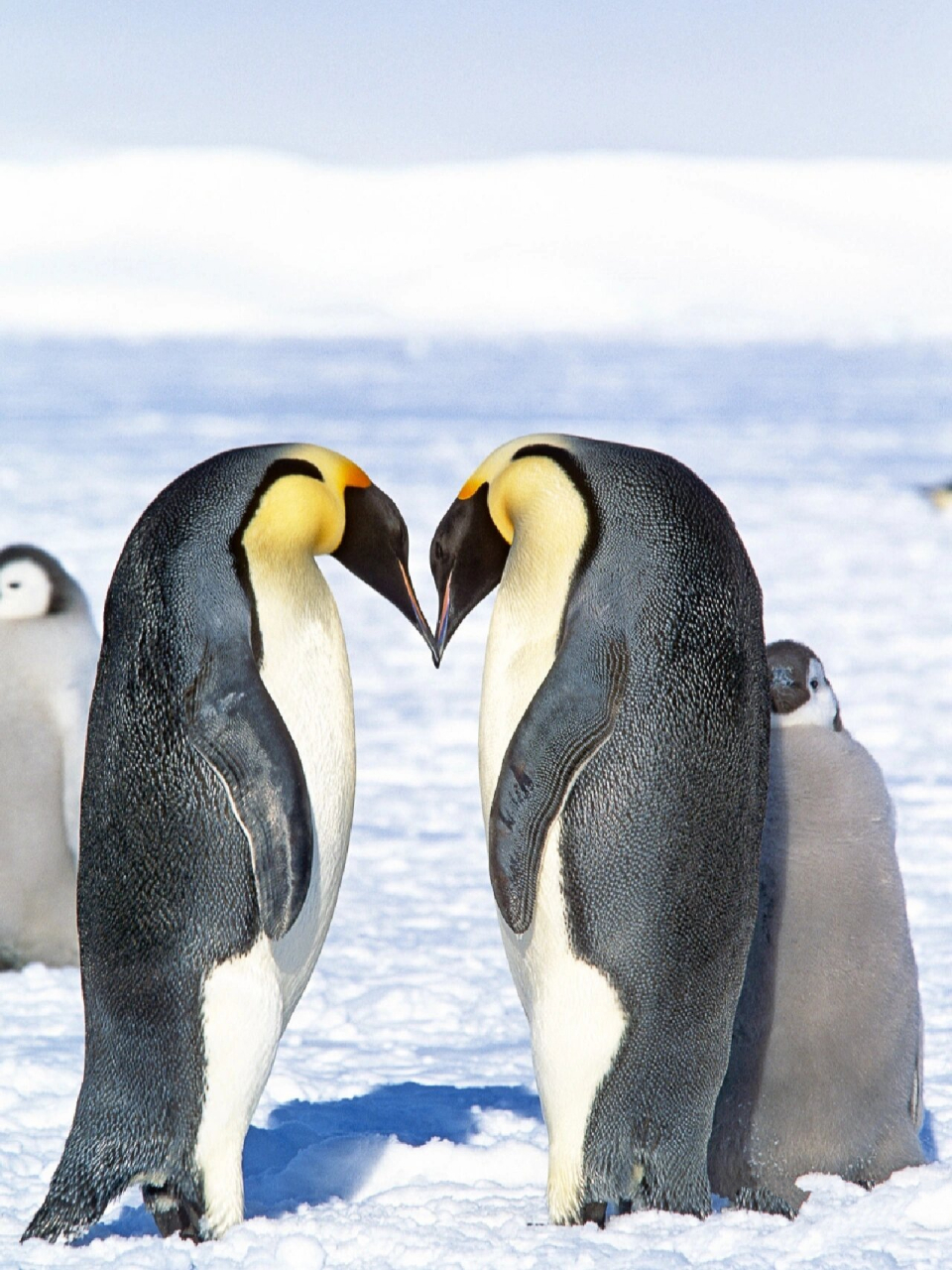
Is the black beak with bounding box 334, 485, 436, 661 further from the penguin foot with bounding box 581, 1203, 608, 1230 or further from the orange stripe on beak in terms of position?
the penguin foot with bounding box 581, 1203, 608, 1230

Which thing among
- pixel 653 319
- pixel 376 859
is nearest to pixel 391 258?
pixel 653 319

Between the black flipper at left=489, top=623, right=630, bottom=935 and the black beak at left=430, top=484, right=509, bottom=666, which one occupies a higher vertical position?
the black beak at left=430, top=484, right=509, bottom=666

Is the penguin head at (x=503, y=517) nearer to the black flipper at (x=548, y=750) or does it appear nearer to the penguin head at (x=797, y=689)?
the black flipper at (x=548, y=750)

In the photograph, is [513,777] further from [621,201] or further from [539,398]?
[621,201]

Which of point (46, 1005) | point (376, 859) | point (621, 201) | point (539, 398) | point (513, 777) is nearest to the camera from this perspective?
point (513, 777)

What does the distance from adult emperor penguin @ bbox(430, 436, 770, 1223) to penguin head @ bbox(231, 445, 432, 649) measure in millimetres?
282

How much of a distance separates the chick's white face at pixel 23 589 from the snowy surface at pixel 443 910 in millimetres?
926

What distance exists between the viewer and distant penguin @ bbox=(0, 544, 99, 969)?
4.05 meters

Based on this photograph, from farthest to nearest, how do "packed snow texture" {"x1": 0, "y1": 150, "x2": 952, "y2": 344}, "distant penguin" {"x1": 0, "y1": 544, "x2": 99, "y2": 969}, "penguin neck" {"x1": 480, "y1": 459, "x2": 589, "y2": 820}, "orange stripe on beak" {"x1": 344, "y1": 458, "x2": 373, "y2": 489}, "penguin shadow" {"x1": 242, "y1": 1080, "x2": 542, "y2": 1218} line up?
"packed snow texture" {"x1": 0, "y1": 150, "x2": 952, "y2": 344}
"distant penguin" {"x1": 0, "y1": 544, "x2": 99, "y2": 969}
"penguin shadow" {"x1": 242, "y1": 1080, "x2": 542, "y2": 1218}
"orange stripe on beak" {"x1": 344, "y1": 458, "x2": 373, "y2": 489}
"penguin neck" {"x1": 480, "y1": 459, "x2": 589, "y2": 820}

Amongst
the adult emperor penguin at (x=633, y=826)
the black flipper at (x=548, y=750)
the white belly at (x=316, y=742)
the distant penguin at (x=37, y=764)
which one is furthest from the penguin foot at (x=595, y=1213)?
the distant penguin at (x=37, y=764)

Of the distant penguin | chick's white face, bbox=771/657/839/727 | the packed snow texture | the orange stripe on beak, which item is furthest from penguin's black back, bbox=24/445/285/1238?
the packed snow texture

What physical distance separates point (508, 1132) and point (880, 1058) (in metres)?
0.73

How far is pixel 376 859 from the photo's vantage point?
491 centimetres

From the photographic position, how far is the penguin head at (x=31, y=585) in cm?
411
